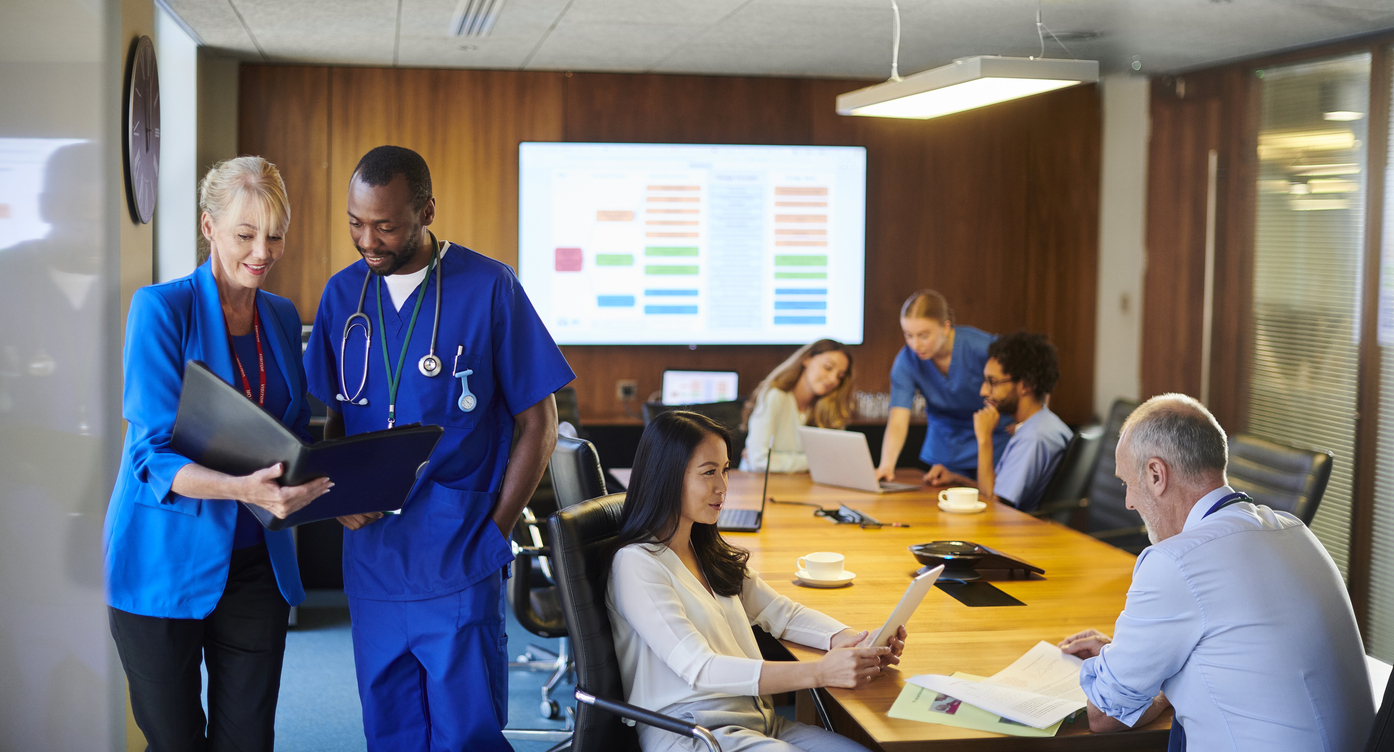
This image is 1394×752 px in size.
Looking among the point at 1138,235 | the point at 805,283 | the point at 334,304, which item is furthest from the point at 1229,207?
the point at 334,304

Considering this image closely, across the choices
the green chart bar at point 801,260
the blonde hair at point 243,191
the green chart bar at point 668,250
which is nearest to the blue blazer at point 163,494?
the blonde hair at point 243,191

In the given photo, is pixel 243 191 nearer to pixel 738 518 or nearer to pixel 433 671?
pixel 433 671

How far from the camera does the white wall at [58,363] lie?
253 centimetres

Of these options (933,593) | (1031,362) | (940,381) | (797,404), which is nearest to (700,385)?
(797,404)

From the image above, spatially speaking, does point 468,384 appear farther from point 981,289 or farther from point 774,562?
point 981,289

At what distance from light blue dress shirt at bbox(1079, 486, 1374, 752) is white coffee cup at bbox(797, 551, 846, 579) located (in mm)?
1003

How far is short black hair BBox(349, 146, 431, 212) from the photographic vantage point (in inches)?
76.5

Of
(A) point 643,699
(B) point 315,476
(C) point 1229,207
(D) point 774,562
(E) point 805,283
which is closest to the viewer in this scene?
(B) point 315,476

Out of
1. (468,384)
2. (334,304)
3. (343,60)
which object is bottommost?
(468,384)

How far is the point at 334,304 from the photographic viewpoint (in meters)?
2.14

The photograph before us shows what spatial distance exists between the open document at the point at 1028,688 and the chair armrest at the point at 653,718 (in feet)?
1.29

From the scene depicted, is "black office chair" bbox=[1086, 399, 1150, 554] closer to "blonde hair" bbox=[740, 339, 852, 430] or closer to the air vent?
"blonde hair" bbox=[740, 339, 852, 430]

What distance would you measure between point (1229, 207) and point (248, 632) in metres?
4.97

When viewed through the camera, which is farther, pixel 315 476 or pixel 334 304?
pixel 334 304
